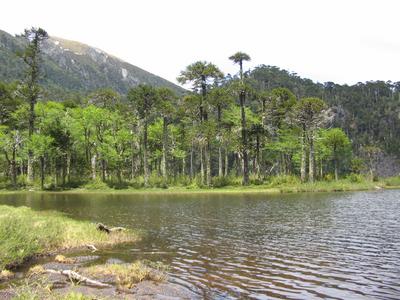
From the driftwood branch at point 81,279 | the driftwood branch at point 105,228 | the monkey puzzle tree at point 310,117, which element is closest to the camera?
the driftwood branch at point 81,279

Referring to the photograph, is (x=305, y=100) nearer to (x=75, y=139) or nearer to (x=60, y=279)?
(x=75, y=139)

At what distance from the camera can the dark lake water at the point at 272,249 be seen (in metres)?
14.8

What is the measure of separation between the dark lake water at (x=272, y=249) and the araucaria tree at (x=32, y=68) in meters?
42.5

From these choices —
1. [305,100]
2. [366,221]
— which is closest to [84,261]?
[366,221]

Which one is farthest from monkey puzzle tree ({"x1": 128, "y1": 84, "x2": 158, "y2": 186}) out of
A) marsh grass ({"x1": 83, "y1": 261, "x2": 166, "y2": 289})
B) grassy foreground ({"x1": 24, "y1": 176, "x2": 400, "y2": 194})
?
marsh grass ({"x1": 83, "y1": 261, "x2": 166, "y2": 289})

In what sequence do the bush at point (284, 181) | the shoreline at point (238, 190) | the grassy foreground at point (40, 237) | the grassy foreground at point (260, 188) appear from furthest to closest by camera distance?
the bush at point (284, 181)
the grassy foreground at point (260, 188)
the shoreline at point (238, 190)
the grassy foreground at point (40, 237)

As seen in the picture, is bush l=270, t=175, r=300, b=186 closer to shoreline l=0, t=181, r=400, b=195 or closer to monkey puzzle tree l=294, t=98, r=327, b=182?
shoreline l=0, t=181, r=400, b=195

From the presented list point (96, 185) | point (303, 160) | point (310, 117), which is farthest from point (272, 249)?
point (303, 160)

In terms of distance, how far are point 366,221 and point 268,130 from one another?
164 ft

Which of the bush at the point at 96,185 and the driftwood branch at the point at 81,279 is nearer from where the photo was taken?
the driftwood branch at the point at 81,279

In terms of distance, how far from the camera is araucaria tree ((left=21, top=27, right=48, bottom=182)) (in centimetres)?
7519

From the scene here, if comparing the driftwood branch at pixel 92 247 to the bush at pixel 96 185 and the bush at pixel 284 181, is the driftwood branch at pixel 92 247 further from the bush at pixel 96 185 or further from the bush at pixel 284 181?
the bush at pixel 284 181

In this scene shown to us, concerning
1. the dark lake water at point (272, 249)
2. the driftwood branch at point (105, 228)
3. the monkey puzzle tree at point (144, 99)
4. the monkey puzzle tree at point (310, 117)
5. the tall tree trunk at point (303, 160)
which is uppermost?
the monkey puzzle tree at point (144, 99)

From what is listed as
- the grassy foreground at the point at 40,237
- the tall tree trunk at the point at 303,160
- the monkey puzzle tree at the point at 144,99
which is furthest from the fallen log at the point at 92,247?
the tall tree trunk at the point at 303,160
